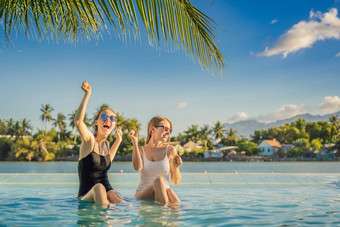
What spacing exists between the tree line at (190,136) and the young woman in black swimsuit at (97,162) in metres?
69.3

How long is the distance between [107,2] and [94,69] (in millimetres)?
119622

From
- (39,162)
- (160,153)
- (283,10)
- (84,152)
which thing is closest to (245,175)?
(160,153)

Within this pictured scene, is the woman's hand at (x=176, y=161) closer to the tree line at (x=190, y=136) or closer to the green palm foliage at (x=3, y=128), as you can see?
the tree line at (x=190, y=136)

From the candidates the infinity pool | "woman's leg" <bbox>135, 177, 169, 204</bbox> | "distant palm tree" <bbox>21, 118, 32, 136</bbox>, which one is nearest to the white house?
"distant palm tree" <bbox>21, 118, 32, 136</bbox>

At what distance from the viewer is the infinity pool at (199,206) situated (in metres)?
4.06

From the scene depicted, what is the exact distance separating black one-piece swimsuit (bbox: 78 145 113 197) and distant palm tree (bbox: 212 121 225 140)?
8999 cm

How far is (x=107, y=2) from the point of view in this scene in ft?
8.67

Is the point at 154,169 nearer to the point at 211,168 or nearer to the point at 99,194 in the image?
the point at 99,194

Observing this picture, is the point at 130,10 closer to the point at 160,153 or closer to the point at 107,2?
the point at 107,2

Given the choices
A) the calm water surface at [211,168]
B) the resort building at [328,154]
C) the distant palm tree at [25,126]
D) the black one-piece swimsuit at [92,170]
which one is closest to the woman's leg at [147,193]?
the black one-piece swimsuit at [92,170]

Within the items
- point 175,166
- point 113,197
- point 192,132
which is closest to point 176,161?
point 175,166

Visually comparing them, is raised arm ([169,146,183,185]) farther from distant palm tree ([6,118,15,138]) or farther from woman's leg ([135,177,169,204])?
distant palm tree ([6,118,15,138])

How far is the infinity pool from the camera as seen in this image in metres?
4.06

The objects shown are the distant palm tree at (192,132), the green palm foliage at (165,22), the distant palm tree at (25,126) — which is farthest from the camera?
the distant palm tree at (192,132)
